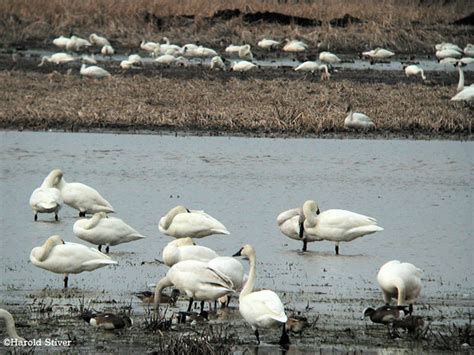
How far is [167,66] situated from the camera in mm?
27109

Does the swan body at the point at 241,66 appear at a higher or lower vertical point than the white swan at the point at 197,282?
higher

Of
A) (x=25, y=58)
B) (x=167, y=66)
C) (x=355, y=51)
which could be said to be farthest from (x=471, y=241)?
(x=355, y=51)

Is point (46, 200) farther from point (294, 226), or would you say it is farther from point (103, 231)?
point (294, 226)

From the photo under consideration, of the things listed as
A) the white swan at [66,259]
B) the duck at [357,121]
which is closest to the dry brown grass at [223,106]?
the duck at [357,121]

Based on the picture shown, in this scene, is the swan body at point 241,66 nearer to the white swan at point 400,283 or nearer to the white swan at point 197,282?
the white swan at point 400,283

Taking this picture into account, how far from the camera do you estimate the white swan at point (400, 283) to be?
8.43 metres

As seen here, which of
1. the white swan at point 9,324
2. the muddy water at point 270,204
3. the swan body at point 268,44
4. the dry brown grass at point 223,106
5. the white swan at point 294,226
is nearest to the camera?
the white swan at point 9,324

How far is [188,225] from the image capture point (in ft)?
34.8

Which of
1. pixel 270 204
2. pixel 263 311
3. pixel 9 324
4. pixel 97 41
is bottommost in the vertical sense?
pixel 270 204

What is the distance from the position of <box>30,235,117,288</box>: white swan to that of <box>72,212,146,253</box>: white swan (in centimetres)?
118

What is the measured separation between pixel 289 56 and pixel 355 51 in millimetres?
2543

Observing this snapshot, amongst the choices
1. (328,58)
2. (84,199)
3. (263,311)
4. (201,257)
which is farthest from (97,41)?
(263,311)

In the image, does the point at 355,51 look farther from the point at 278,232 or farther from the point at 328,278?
the point at 328,278

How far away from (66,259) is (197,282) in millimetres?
1344
